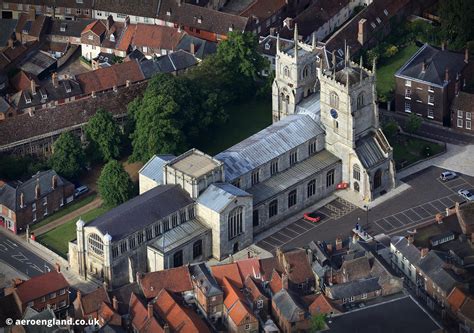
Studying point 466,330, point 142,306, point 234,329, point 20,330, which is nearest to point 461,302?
point 466,330

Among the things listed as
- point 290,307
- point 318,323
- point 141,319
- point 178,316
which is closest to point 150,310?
point 141,319

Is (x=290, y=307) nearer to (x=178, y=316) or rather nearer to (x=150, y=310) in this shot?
(x=178, y=316)

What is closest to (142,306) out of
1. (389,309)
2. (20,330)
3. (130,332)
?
(130,332)

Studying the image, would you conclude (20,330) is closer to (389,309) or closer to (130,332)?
(130,332)

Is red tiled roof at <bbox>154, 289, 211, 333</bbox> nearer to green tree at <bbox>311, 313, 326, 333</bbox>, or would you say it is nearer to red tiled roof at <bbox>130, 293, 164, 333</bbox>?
red tiled roof at <bbox>130, 293, 164, 333</bbox>

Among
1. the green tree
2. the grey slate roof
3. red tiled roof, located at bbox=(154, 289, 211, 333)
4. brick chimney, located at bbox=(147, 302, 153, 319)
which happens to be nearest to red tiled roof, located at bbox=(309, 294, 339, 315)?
Answer: the grey slate roof
